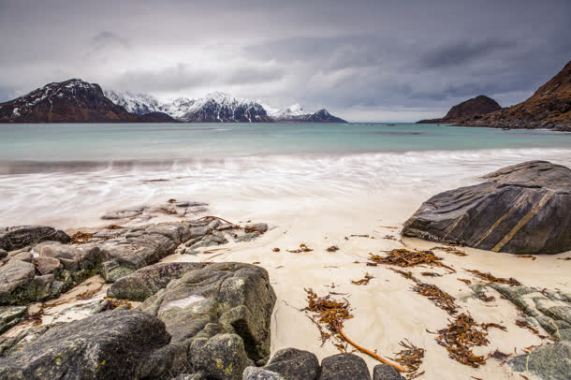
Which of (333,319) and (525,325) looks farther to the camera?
(333,319)

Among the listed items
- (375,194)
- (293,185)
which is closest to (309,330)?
(375,194)

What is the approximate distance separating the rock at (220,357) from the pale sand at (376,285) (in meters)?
0.96

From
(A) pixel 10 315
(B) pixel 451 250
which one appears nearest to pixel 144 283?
(A) pixel 10 315

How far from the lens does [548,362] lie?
2.92 meters

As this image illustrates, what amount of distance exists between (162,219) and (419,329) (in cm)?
683

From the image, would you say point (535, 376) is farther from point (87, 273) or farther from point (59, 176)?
point (59, 176)

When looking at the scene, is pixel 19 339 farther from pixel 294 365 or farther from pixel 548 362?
pixel 548 362

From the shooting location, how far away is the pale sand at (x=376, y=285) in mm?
3381

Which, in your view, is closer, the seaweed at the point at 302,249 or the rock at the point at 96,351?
the rock at the point at 96,351

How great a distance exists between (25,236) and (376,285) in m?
6.84

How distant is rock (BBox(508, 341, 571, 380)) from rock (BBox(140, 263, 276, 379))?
2587 millimetres


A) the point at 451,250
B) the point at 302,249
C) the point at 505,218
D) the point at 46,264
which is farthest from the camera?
the point at 302,249

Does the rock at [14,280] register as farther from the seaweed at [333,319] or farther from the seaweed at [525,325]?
the seaweed at [525,325]

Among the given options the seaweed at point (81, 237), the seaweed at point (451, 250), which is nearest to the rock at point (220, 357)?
the seaweed at point (451, 250)
